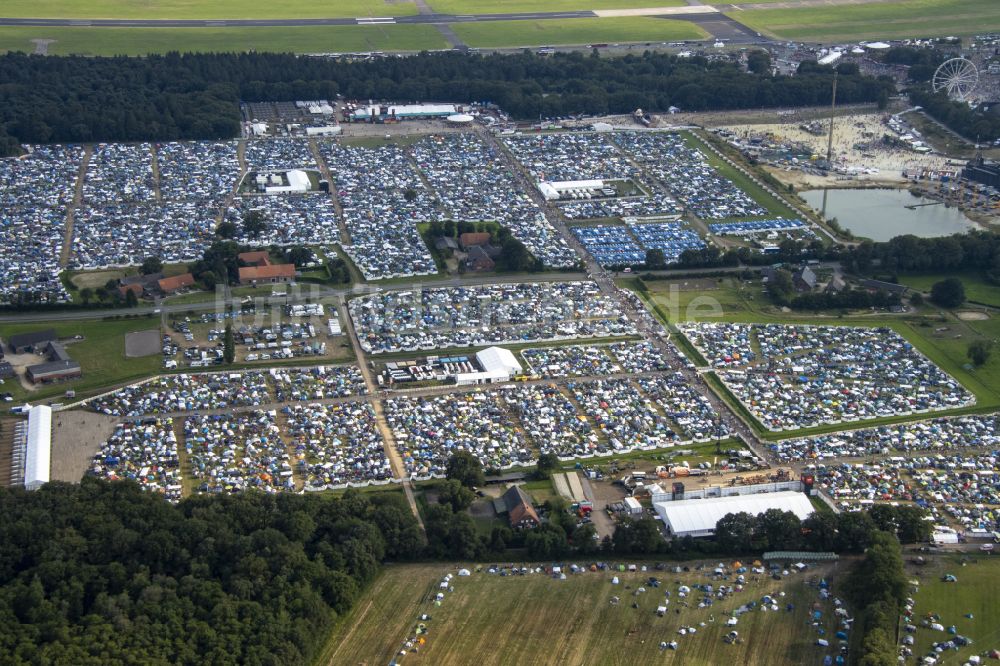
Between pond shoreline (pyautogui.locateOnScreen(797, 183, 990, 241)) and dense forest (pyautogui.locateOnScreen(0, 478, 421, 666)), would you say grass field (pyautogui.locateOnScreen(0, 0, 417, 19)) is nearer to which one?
pond shoreline (pyautogui.locateOnScreen(797, 183, 990, 241))

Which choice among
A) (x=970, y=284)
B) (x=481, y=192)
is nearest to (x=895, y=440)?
(x=970, y=284)

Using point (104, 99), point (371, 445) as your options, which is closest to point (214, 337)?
point (371, 445)

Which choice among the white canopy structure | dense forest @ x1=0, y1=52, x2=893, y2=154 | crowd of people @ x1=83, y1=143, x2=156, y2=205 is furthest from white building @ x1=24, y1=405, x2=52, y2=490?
dense forest @ x1=0, y1=52, x2=893, y2=154

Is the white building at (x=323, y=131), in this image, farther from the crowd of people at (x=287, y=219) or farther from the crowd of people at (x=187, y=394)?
the crowd of people at (x=187, y=394)

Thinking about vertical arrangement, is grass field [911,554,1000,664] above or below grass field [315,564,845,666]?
below

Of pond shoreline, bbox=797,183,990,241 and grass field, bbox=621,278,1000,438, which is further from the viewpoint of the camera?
pond shoreline, bbox=797,183,990,241

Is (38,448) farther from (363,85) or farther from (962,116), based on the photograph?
(962,116)

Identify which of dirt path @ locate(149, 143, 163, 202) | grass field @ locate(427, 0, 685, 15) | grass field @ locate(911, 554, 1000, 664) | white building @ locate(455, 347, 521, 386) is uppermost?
grass field @ locate(427, 0, 685, 15)
